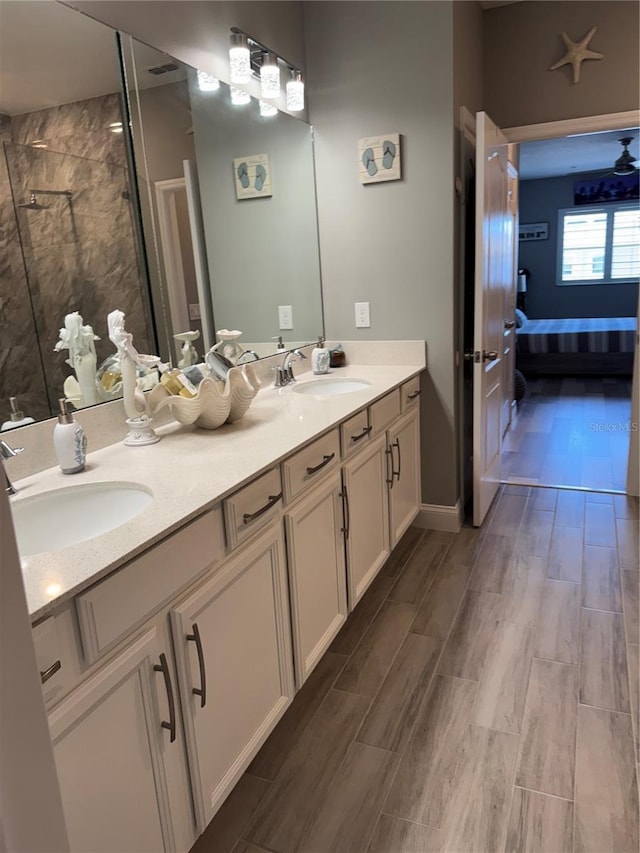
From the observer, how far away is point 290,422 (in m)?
1.91

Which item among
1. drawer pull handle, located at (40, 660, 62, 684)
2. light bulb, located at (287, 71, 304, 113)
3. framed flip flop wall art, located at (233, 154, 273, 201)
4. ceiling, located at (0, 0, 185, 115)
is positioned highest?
light bulb, located at (287, 71, 304, 113)

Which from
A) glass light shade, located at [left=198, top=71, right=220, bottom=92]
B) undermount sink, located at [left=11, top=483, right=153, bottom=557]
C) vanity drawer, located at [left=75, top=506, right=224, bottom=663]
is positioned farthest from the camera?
glass light shade, located at [left=198, top=71, right=220, bottom=92]

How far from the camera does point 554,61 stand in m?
3.13

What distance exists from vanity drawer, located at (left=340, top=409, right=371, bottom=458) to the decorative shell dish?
13.6 inches

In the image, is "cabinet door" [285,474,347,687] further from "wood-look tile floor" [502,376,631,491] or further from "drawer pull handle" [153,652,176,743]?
"wood-look tile floor" [502,376,631,491]

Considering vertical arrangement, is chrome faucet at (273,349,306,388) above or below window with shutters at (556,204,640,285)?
below

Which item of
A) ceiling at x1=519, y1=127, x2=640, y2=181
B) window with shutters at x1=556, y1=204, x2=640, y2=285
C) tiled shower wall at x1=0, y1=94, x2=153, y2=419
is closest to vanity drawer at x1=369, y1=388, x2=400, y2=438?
tiled shower wall at x1=0, y1=94, x2=153, y2=419

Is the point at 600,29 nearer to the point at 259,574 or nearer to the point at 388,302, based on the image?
the point at 388,302

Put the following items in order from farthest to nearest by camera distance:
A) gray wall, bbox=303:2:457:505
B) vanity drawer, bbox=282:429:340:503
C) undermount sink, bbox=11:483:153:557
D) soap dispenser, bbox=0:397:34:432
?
gray wall, bbox=303:2:457:505 → vanity drawer, bbox=282:429:340:503 → soap dispenser, bbox=0:397:34:432 → undermount sink, bbox=11:483:153:557

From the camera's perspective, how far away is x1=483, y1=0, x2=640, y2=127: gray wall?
2988mm

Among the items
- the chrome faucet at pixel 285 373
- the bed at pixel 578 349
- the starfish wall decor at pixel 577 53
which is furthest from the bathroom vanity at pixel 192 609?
the bed at pixel 578 349

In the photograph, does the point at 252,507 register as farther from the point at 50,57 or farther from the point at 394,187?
the point at 394,187

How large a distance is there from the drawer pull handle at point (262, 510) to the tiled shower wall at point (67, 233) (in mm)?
605

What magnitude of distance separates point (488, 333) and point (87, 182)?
6.78 feet
